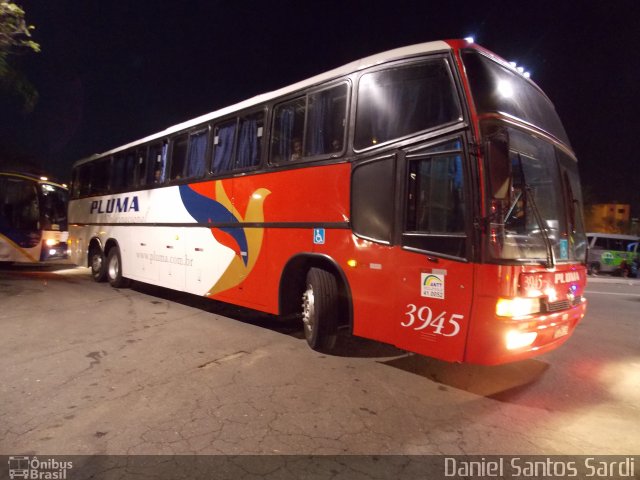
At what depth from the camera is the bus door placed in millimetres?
3836

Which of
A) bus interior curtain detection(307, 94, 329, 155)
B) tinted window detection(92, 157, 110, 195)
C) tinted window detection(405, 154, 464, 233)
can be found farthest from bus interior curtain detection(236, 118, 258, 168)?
tinted window detection(92, 157, 110, 195)

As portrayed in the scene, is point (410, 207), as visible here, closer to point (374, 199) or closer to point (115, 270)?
point (374, 199)

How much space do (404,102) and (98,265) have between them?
10073 mm

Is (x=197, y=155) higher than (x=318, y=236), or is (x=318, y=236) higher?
(x=197, y=155)

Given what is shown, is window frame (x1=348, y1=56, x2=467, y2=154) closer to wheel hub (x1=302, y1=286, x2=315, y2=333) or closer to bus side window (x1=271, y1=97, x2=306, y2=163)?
bus side window (x1=271, y1=97, x2=306, y2=163)

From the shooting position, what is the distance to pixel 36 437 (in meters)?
3.25

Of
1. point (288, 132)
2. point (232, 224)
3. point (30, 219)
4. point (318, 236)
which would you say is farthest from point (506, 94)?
point (30, 219)

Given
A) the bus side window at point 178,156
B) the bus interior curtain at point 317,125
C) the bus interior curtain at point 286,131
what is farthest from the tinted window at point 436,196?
the bus side window at point 178,156

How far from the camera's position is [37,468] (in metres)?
2.84

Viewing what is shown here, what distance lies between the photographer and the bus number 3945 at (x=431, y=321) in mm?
3889

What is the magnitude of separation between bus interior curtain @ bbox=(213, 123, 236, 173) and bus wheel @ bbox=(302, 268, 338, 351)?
2.71 meters

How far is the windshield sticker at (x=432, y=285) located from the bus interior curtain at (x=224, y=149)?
410 centimetres

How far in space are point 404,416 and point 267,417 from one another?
1209 millimetres

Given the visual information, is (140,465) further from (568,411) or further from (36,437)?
(568,411)
